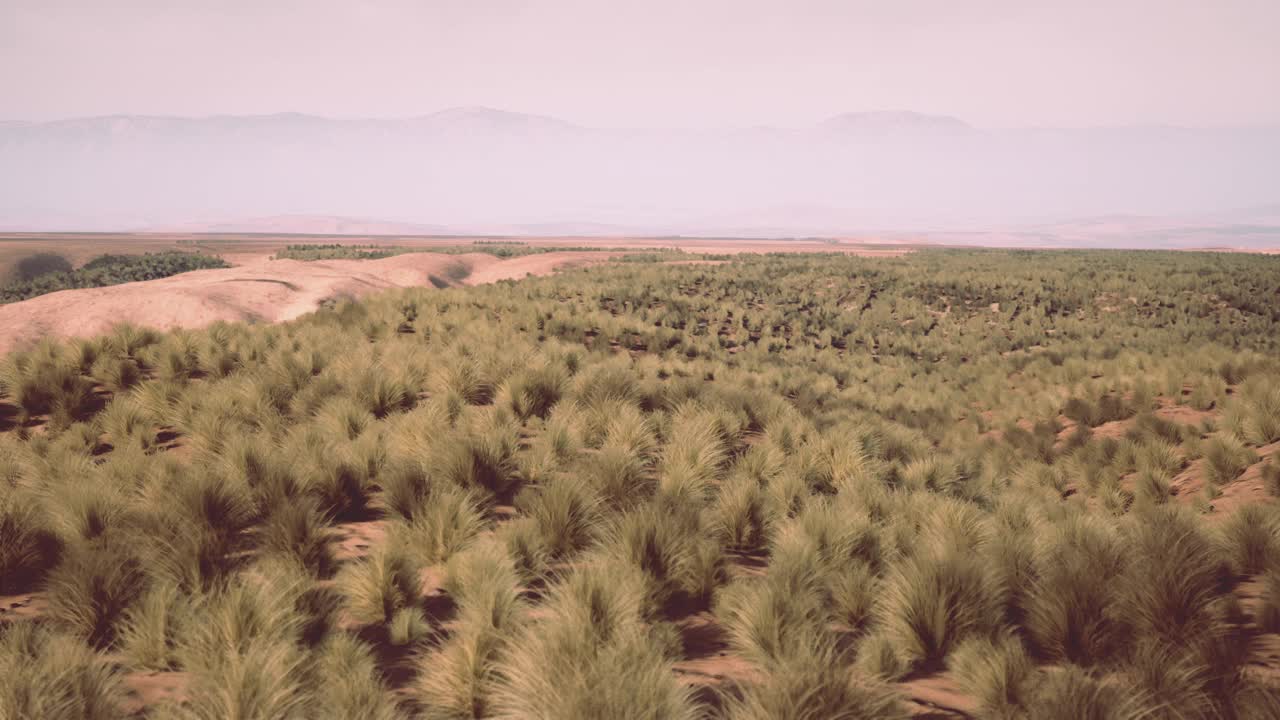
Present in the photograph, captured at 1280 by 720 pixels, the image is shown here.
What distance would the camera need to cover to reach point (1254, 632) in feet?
12.3

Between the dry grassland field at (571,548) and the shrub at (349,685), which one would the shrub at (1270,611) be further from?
the shrub at (349,685)

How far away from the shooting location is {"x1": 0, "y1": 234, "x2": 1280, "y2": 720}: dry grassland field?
2.87 metres

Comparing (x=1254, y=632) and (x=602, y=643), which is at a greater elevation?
(x=602, y=643)

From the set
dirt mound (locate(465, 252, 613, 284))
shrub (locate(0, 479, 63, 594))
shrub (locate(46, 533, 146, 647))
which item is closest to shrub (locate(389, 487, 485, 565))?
shrub (locate(46, 533, 146, 647))

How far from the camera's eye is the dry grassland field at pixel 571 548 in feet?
9.40

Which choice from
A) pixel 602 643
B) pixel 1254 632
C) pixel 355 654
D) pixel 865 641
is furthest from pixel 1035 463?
pixel 355 654

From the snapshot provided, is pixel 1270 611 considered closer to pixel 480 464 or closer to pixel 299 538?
pixel 480 464

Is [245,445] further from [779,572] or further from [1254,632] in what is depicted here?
[1254,632]

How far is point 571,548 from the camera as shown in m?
4.67

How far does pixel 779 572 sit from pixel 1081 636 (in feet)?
5.25

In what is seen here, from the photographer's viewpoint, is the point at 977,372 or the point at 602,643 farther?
the point at 977,372

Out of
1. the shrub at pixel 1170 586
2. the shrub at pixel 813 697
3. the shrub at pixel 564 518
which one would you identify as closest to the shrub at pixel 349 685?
the shrub at pixel 813 697

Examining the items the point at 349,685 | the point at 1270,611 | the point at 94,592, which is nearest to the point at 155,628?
the point at 94,592

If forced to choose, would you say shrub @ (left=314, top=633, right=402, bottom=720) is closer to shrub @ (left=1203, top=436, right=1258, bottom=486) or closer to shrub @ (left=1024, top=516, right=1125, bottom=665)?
shrub @ (left=1024, top=516, right=1125, bottom=665)
